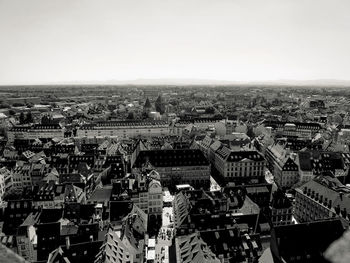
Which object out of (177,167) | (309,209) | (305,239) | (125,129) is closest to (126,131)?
(125,129)

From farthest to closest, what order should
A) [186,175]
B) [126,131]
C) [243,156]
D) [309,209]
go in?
1. [126,131]
2. [243,156]
3. [186,175]
4. [309,209]

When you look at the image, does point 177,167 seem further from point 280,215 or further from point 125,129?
point 125,129

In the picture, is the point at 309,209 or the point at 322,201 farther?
the point at 309,209

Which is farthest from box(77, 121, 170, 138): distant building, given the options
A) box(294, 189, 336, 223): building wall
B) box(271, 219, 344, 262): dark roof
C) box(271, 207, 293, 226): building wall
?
box(271, 219, 344, 262): dark roof

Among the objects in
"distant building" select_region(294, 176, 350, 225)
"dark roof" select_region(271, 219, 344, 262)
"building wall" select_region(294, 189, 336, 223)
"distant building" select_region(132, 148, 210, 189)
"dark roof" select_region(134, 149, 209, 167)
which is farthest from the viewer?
"dark roof" select_region(134, 149, 209, 167)

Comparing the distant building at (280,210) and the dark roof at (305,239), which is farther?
the distant building at (280,210)

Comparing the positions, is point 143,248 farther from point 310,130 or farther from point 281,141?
point 310,130

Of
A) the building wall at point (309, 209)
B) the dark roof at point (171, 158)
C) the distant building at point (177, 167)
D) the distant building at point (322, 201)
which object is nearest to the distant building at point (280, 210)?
the building wall at point (309, 209)

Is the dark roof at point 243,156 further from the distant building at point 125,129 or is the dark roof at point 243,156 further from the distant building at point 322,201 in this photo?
the distant building at point 125,129

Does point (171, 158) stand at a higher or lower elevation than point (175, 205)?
higher

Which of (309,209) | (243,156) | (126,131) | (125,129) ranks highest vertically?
(243,156)

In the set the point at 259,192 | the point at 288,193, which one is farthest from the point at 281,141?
the point at 259,192

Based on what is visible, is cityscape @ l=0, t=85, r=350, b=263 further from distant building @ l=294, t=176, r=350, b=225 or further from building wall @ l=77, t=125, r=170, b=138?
building wall @ l=77, t=125, r=170, b=138

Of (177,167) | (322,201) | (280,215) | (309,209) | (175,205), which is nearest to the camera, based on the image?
(322,201)
